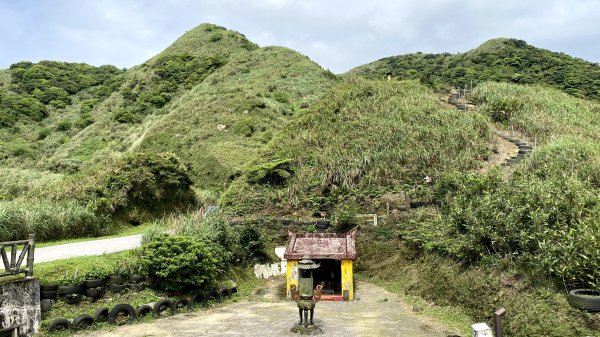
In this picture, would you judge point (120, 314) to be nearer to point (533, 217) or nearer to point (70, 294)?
point (70, 294)

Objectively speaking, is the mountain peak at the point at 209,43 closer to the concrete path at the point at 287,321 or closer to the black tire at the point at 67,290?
the concrete path at the point at 287,321

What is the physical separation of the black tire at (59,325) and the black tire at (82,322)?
0.14 meters

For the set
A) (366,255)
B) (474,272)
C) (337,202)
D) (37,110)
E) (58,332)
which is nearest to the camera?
(58,332)

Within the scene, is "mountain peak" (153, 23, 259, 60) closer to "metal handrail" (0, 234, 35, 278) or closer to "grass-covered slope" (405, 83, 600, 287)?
"grass-covered slope" (405, 83, 600, 287)

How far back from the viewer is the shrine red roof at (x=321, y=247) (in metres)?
13.9

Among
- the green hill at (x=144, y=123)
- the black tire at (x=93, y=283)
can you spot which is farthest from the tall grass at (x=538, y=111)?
the black tire at (x=93, y=283)

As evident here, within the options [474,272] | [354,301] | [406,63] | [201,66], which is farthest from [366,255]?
[406,63]

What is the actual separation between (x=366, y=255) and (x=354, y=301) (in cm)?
394

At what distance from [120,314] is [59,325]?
146cm

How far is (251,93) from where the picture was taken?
1844 inches

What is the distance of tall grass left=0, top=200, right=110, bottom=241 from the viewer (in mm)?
15125

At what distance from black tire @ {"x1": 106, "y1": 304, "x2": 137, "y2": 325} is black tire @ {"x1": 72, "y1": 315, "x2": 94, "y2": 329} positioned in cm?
44

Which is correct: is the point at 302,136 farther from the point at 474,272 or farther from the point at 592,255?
the point at 592,255

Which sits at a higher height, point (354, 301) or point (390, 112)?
point (390, 112)
